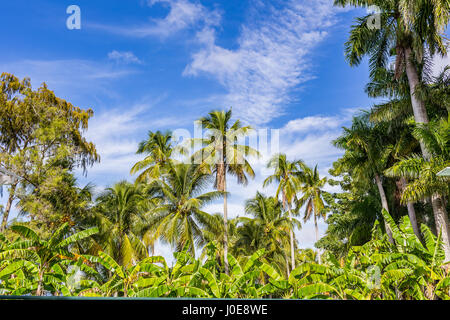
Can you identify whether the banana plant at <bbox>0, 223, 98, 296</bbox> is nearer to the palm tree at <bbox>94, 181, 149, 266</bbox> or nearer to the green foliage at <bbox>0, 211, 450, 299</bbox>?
the green foliage at <bbox>0, 211, 450, 299</bbox>

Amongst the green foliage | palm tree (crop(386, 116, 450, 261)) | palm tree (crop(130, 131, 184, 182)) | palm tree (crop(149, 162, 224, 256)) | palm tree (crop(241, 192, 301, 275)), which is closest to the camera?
the green foliage

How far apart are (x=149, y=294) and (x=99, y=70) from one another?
4.33 m

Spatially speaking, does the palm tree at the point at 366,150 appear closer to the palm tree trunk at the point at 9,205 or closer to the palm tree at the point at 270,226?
the palm tree at the point at 270,226

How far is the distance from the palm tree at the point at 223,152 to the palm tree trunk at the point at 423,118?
989cm

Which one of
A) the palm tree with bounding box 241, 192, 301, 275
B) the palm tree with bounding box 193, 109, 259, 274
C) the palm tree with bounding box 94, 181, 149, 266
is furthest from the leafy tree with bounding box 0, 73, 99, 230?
the palm tree with bounding box 241, 192, 301, 275

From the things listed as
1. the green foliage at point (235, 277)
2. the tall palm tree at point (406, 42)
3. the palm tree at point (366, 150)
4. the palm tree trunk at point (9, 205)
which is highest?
the tall palm tree at point (406, 42)

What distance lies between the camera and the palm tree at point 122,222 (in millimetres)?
18875

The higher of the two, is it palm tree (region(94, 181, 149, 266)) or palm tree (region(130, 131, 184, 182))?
palm tree (region(130, 131, 184, 182))

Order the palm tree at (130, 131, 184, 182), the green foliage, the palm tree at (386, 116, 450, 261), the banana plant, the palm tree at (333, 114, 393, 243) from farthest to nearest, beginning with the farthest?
the palm tree at (130, 131, 184, 182) → the palm tree at (333, 114, 393, 243) → the palm tree at (386, 116, 450, 261) → the banana plant → the green foliage

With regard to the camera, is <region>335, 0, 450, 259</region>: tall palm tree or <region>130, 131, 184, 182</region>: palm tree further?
<region>130, 131, 184, 182</region>: palm tree

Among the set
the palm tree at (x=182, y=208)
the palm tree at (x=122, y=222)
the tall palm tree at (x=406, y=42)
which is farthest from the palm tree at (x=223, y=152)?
the tall palm tree at (x=406, y=42)

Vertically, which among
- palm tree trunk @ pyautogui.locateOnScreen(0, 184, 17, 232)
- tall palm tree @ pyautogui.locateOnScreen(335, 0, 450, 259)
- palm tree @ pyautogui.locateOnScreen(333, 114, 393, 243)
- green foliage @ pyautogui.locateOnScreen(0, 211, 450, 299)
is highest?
tall palm tree @ pyautogui.locateOnScreen(335, 0, 450, 259)

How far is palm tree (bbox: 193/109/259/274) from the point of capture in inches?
787
